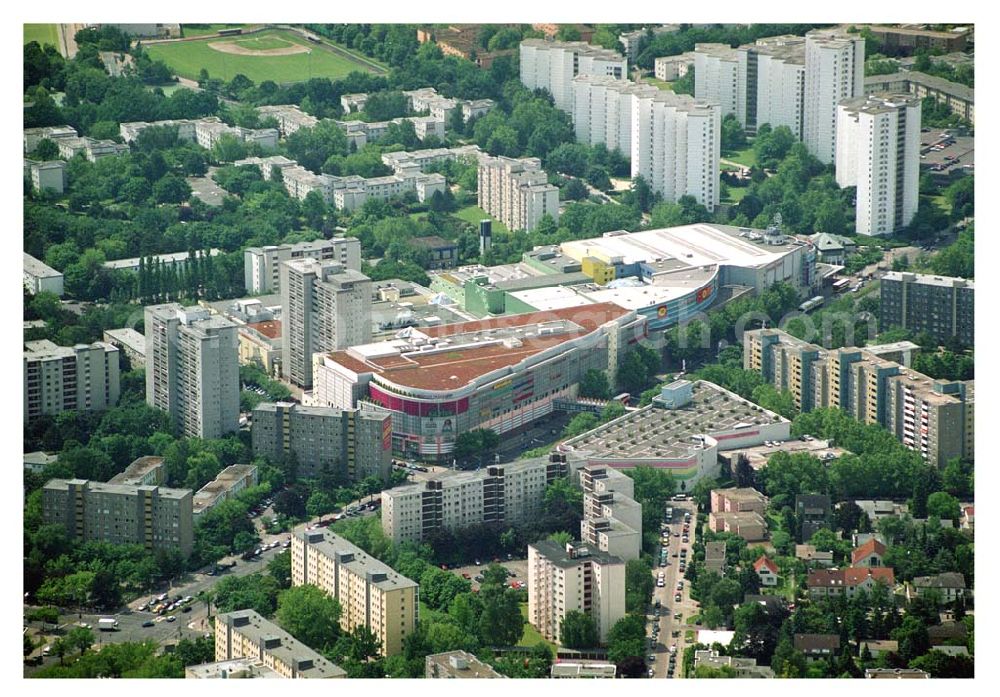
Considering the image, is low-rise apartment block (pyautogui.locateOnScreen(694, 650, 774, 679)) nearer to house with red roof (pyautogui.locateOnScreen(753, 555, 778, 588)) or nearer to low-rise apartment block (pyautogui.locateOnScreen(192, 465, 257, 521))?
house with red roof (pyautogui.locateOnScreen(753, 555, 778, 588))

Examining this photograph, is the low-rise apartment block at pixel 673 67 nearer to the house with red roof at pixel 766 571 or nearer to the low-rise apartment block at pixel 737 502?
the low-rise apartment block at pixel 737 502

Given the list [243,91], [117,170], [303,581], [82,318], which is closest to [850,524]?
[303,581]

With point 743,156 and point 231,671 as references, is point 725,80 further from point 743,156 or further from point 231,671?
point 231,671

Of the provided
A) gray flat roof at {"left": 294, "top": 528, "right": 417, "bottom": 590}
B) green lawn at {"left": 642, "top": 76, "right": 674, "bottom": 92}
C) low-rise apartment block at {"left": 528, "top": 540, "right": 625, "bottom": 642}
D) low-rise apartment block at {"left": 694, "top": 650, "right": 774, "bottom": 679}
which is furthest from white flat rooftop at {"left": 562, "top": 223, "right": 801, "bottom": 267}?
low-rise apartment block at {"left": 694, "top": 650, "right": 774, "bottom": 679}

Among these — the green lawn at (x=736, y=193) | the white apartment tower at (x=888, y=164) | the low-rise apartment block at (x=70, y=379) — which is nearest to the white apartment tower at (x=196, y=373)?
the low-rise apartment block at (x=70, y=379)

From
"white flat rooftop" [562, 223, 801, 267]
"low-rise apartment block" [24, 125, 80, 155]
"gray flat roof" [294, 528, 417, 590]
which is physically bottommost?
"gray flat roof" [294, 528, 417, 590]

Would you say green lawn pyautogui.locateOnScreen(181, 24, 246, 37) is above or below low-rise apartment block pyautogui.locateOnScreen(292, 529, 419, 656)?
above

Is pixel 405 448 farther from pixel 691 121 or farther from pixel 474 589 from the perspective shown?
pixel 691 121
